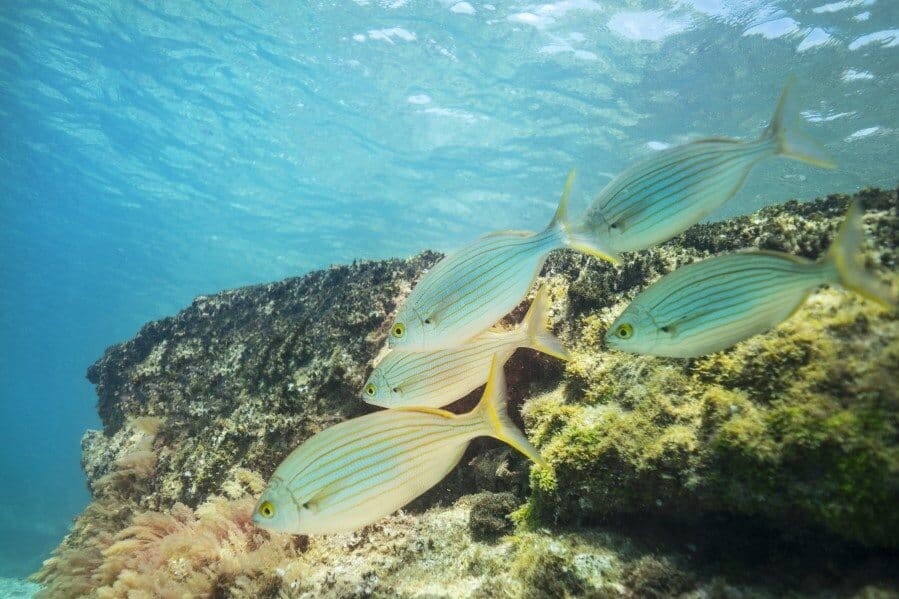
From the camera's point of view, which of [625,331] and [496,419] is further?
[496,419]

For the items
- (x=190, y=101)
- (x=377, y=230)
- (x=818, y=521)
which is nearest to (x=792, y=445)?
(x=818, y=521)

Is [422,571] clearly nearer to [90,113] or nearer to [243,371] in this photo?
[243,371]

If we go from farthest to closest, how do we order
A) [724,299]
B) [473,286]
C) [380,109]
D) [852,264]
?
1. [380,109]
2. [473,286]
3. [724,299]
4. [852,264]

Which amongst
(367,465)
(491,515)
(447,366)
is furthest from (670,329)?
(491,515)

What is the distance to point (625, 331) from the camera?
1.93 meters

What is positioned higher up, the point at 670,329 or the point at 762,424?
the point at 670,329

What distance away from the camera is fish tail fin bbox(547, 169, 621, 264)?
2.05 m

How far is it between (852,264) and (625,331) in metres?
0.81

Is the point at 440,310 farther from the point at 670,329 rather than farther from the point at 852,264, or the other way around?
the point at 852,264

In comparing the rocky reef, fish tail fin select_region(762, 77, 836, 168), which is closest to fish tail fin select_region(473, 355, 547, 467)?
the rocky reef

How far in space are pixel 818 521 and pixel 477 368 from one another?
176cm

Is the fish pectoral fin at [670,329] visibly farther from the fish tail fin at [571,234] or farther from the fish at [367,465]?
the fish at [367,465]

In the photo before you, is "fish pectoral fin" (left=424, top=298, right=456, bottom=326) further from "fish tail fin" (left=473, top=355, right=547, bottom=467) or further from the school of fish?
"fish tail fin" (left=473, top=355, right=547, bottom=467)

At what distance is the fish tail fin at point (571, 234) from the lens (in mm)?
2047
